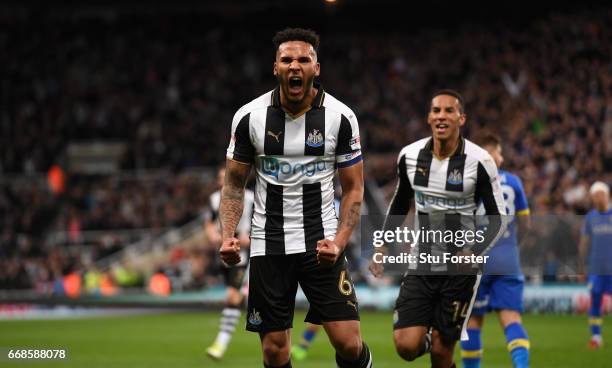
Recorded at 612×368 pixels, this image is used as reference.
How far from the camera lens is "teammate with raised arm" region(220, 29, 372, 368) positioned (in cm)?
621

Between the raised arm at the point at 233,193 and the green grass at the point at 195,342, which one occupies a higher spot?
the raised arm at the point at 233,193

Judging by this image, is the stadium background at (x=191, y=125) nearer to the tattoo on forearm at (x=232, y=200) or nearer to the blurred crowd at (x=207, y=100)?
the blurred crowd at (x=207, y=100)

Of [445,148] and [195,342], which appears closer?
[445,148]

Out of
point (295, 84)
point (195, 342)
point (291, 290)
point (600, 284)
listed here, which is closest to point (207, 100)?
point (195, 342)

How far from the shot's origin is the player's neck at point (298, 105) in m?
6.22

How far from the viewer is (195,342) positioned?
1476 centimetres

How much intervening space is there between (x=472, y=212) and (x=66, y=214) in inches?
898

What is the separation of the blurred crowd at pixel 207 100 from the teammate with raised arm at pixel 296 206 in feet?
47.5

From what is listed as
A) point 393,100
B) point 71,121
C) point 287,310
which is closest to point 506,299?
point 287,310

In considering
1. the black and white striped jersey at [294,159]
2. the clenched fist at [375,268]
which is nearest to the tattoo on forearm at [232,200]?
the black and white striped jersey at [294,159]

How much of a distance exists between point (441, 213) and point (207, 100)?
84.5 ft

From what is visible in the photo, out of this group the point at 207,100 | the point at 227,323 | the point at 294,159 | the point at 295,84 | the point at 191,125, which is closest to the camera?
the point at 295,84

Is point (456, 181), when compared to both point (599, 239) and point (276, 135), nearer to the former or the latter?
point (276, 135)

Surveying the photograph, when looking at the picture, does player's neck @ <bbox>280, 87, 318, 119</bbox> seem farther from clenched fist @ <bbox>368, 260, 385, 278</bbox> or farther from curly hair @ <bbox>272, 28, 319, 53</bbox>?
clenched fist @ <bbox>368, 260, 385, 278</bbox>
